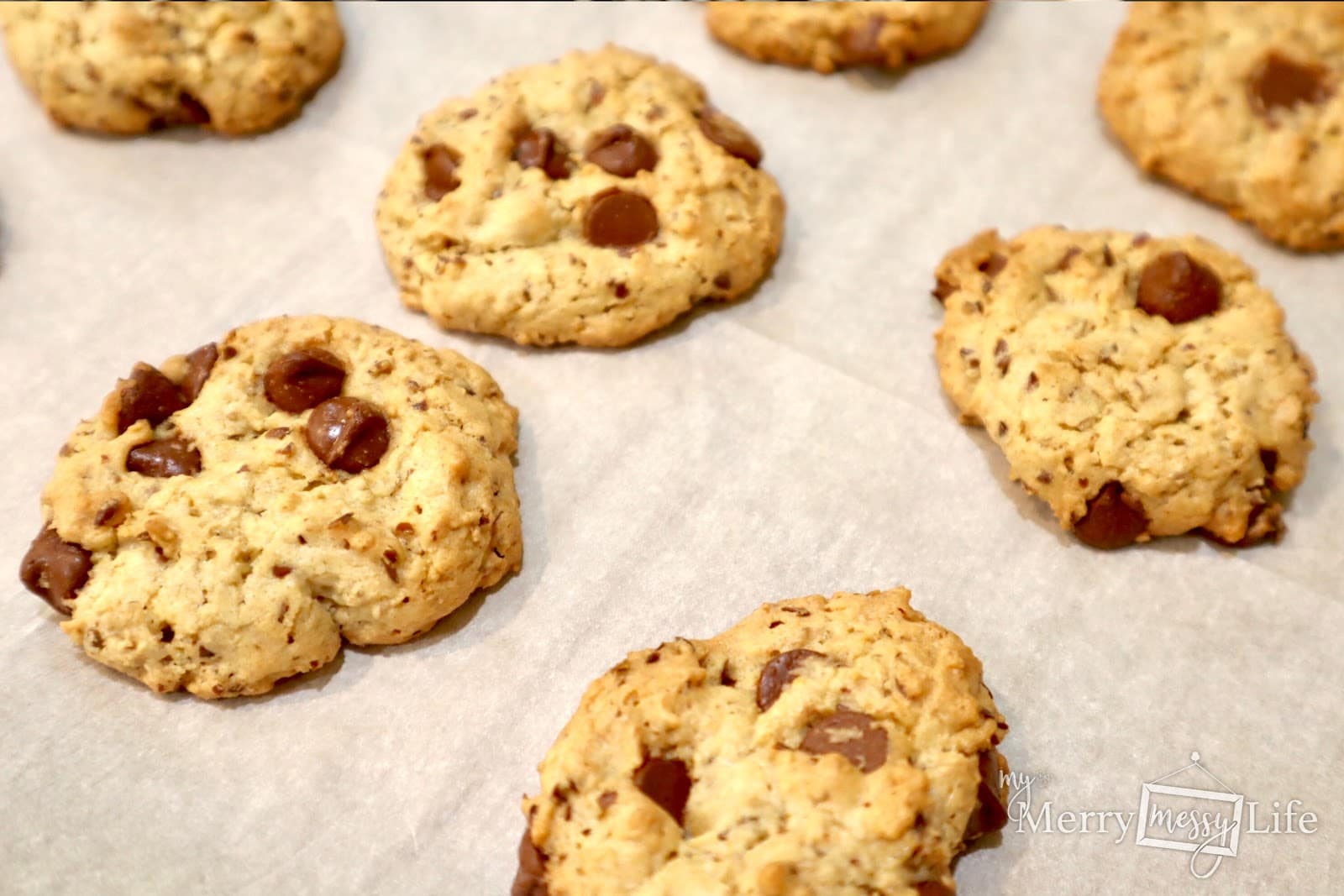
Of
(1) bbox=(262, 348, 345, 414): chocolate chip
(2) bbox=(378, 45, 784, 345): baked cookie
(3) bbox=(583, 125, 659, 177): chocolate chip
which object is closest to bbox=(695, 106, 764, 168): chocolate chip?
(2) bbox=(378, 45, 784, 345): baked cookie

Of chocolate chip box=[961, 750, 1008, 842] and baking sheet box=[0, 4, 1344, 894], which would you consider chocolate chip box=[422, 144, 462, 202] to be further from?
chocolate chip box=[961, 750, 1008, 842]

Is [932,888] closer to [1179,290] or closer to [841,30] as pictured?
[1179,290]

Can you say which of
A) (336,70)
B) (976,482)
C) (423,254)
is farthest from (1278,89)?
(336,70)

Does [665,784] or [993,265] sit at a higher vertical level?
[993,265]

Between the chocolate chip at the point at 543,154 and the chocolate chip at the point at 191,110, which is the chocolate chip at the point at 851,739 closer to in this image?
the chocolate chip at the point at 543,154

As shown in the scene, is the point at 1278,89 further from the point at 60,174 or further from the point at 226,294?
the point at 60,174

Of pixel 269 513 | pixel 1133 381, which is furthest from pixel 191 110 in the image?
pixel 1133 381
